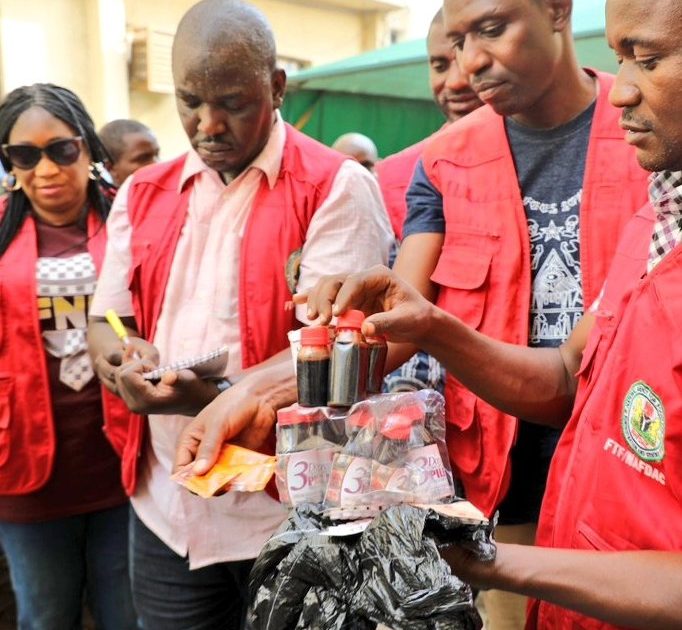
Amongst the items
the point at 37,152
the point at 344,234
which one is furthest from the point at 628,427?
the point at 37,152

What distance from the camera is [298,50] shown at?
403 inches

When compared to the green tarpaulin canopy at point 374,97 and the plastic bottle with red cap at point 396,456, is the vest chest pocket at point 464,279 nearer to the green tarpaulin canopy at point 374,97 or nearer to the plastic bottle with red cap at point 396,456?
the plastic bottle with red cap at point 396,456

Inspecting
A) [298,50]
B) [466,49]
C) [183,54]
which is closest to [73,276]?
[183,54]

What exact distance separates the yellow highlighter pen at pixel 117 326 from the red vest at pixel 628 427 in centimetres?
123

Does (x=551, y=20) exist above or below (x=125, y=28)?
below

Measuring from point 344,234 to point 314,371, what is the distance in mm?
702

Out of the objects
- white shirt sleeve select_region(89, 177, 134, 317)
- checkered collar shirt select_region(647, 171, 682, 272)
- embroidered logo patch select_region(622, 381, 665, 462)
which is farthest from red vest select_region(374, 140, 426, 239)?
embroidered logo patch select_region(622, 381, 665, 462)

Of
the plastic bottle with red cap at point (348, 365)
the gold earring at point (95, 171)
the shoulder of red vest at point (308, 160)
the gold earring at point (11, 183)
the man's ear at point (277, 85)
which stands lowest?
the plastic bottle with red cap at point (348, 365)

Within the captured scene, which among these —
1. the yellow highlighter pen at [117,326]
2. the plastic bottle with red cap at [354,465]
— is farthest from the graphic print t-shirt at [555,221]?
the yellow highlighter pen at [117,326]

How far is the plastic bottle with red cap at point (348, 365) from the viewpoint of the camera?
1.36m

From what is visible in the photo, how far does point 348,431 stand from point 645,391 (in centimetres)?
45

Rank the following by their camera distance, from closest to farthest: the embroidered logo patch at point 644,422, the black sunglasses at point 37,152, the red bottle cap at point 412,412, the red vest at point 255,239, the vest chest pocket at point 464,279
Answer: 1. the embroidered logo patch at point 644,422
2. the red bottle cap at point 412,412
3. the vest chest pocket at point 464,279
4. the red vest at point 255,239
5. the black sunglasses at point 37,152

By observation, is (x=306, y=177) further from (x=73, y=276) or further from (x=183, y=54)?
(x=73, y=276)

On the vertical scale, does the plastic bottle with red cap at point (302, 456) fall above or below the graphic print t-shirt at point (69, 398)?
above
